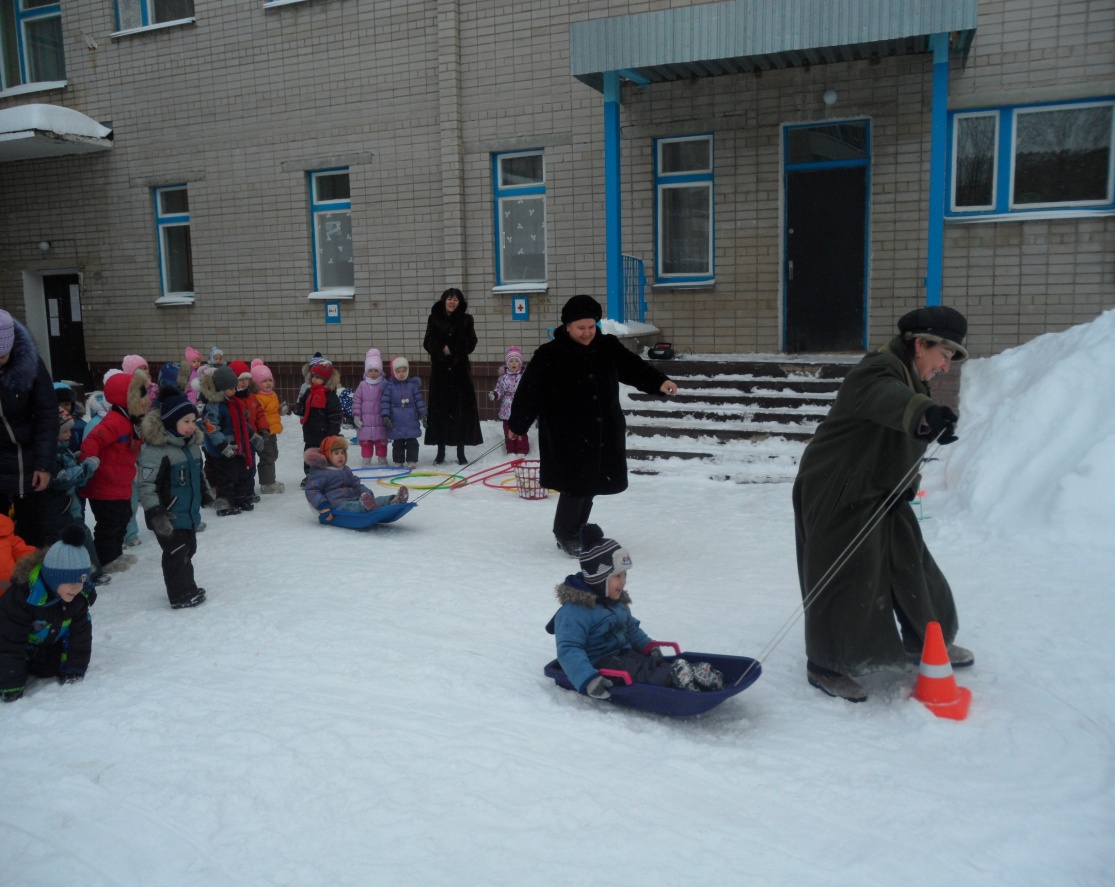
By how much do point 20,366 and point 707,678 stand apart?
3.97m

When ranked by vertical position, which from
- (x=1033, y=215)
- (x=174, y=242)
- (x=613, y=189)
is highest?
(x=613, y=189)

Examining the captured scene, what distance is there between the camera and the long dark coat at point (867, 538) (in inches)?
154

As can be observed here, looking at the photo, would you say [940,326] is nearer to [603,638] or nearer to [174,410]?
[603,638]

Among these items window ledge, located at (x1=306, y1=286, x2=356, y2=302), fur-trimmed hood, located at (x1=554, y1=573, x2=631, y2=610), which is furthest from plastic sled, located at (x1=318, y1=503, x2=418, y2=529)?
window ledge, located at (x1=306, y1=286, x2=356, y2=302)

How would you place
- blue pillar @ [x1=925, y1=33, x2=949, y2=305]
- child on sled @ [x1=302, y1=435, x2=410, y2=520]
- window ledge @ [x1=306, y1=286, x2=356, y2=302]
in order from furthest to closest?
window ledge @ [x1=306, y1=286, x2=356, y2=302] < blue pillar @ [x1=925, y1=33, x2=949, y2=305] < child on sled @ [x1=302, y1=435, x2=410, y2=520]

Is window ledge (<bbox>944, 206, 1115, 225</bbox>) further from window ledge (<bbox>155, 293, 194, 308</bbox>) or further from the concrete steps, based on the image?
window ledge (<bbox>155, 293, 194, 308</bbox>)

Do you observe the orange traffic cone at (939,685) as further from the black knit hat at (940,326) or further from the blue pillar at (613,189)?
the blue pillar at (613,189)

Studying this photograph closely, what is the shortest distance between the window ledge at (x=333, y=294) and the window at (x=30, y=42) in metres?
6.15

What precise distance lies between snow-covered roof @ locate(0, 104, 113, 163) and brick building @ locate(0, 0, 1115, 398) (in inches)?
2.1

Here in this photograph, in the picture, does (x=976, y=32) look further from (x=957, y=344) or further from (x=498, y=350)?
(x=957, y=344)

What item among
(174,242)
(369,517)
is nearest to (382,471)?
(369,517)

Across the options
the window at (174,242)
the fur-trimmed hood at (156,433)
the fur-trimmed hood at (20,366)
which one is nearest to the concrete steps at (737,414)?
the fur-trimmed hood at (156,433)

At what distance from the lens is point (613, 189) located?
1074 centimetres

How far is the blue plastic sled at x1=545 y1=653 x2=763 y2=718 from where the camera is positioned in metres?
3.72
